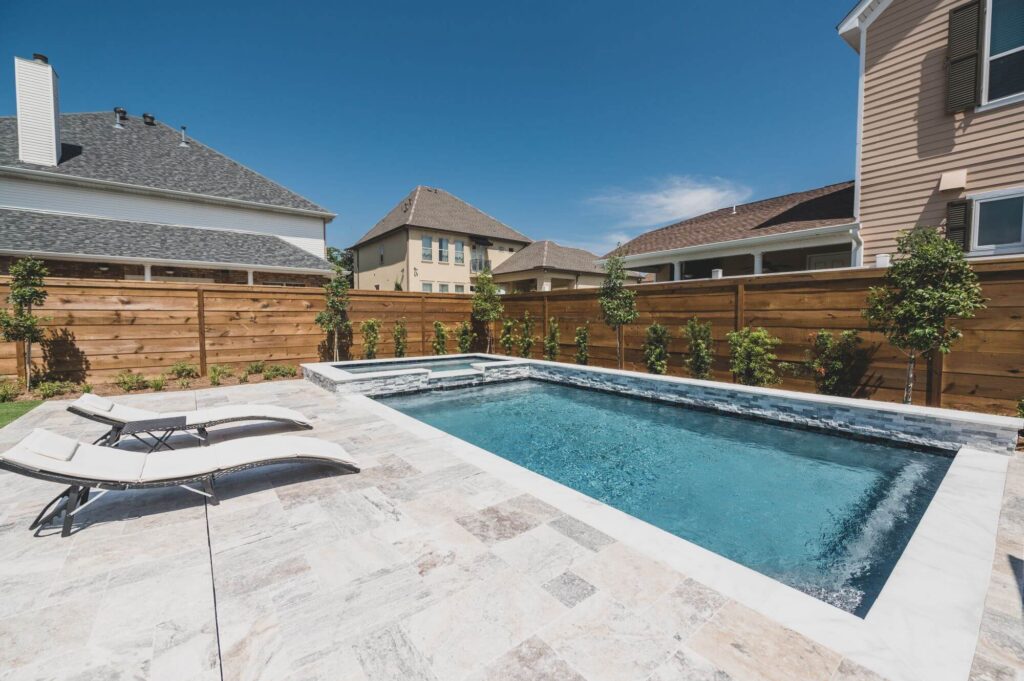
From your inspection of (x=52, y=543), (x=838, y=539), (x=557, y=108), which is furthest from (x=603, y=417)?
(x=557, y=108)

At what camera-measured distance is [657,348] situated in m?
9.75

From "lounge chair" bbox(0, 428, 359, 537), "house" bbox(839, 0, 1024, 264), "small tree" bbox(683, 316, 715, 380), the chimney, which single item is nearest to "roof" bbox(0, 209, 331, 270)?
the chimney

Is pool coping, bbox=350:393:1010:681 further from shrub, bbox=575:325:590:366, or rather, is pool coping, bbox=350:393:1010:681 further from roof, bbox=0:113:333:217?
roof, bbox=0:113:333:217

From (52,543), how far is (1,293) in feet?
26.9

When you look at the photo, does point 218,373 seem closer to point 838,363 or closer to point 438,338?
point 438,338

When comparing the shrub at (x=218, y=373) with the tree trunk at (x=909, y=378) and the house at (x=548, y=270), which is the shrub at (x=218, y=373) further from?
the house at (x=548, y=270)

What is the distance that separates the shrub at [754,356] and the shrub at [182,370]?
38.2 ft

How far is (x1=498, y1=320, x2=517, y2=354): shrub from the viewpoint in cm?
1363

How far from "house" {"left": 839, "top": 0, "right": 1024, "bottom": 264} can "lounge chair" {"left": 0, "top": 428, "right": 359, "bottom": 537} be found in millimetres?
11666

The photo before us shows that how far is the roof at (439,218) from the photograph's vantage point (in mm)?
27719

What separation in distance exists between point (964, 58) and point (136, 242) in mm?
23359

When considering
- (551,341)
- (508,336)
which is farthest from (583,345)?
(508,336)

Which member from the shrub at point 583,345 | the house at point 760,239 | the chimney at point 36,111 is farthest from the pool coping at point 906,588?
the chimney at point 36,111

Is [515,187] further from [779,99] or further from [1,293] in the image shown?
[1,293]
